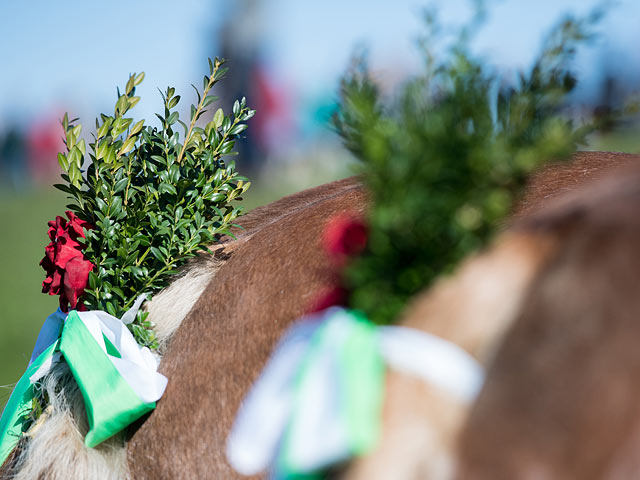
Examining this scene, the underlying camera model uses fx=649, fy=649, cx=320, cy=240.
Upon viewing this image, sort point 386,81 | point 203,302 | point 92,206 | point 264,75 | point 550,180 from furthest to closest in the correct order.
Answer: point 264,75
point 92,206
point 203,302
point 550,180
point 386,81

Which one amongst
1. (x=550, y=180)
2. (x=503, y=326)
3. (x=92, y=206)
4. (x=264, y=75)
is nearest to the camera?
(x=503, y=326)

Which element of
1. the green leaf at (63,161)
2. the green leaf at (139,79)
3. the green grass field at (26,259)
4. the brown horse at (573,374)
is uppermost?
the green leaf at (139,79)

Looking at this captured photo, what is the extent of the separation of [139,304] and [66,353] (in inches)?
7.6

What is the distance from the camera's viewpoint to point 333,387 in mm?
735

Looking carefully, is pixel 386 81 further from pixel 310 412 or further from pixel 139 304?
pixel 139 304

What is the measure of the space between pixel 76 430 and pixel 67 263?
0.38 metres

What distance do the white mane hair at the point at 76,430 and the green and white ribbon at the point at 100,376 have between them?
1.7 inches

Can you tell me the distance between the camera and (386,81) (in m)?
0.90

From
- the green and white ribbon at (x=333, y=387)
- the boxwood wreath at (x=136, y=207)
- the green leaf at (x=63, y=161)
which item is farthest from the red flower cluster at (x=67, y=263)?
the green and white ribbon at (x=333, y=387)

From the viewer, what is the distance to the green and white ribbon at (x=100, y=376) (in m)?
1.29

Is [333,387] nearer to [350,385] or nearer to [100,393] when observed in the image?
[350,385]

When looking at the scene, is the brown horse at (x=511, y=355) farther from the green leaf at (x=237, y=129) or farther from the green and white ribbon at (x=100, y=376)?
the green leaf at (x=237, y=129)

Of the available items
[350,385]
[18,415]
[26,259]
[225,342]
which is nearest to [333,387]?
[350,385]

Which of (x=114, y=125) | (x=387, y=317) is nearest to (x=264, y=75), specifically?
(x=114, y=125)
